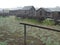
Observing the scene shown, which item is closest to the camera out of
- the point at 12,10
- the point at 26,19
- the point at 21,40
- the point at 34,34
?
the point at 21,40

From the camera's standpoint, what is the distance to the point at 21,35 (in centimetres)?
495

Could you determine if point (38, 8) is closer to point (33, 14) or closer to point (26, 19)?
point (33, 14)

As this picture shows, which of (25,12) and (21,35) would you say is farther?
(25,12)

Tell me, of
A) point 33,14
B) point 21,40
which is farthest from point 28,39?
point 33,14

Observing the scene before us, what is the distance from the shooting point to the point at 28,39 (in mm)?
4660

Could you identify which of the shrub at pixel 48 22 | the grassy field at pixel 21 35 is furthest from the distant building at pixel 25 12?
the shrub at pixel 48 22

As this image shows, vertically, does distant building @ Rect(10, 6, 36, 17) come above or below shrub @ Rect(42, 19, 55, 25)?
above

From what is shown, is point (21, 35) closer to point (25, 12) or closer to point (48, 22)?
point (48, 22)

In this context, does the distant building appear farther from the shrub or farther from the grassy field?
the shrub

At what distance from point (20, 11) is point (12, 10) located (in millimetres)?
386

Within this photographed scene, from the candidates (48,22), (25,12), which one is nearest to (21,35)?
(48,22)

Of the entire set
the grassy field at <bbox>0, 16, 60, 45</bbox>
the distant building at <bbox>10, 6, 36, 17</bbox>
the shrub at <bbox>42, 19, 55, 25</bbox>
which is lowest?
the grassy field at <bbox>0, 16, 60, 45</bbox>

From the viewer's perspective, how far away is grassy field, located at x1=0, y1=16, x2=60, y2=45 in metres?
4.46

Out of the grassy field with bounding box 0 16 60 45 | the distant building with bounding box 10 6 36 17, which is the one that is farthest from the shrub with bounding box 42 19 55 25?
the distant building with bounding box 10 6 36 17
